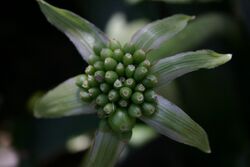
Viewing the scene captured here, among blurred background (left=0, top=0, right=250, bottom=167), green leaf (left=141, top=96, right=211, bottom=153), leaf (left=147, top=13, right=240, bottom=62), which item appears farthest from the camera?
blurred background (left=0, top=0, right=250, bottom=167)

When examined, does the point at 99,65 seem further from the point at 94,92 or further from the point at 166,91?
the point at 166,91

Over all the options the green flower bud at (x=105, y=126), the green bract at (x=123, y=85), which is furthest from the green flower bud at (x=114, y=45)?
the green flower bud at (x=105, y=126)

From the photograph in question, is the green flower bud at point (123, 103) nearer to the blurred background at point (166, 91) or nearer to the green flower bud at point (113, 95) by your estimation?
the green flower bud at point (113, 95)

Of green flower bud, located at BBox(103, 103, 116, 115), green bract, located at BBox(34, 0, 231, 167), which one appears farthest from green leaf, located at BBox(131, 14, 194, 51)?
green flower bud, located at BBox(103, 103, 116, 115)

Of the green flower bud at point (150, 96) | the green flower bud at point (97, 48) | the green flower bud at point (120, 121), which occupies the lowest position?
the green flower bud at point (120, 121)

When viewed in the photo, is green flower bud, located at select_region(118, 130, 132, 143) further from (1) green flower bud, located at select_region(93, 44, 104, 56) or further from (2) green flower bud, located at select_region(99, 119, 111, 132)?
(1) green flower bud, located at select_region(93, 44, 104, 56)
